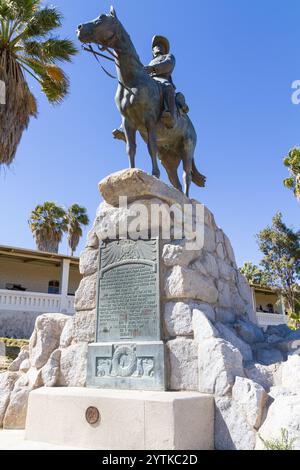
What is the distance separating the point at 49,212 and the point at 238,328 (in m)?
22.0

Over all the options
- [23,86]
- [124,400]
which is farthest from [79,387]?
[23,86]

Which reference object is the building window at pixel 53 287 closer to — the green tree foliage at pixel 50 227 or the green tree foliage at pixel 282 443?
the green tree foliage at pixel 50 227

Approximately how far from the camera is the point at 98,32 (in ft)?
14.6

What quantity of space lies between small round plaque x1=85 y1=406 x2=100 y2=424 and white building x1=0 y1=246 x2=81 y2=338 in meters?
12.4

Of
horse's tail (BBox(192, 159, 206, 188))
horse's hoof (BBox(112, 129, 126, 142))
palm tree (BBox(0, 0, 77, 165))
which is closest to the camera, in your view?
horse's hoof (BBox(112, 129, 126, 142))

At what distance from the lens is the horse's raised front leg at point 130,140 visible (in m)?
4.91

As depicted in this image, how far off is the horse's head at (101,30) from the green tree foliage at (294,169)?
15.5 meters

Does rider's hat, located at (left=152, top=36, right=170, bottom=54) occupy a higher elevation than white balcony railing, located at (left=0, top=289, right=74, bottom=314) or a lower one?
higher

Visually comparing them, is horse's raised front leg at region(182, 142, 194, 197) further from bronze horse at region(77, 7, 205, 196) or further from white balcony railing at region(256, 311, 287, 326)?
white balcony railing at region(256, 311, 287, 326)

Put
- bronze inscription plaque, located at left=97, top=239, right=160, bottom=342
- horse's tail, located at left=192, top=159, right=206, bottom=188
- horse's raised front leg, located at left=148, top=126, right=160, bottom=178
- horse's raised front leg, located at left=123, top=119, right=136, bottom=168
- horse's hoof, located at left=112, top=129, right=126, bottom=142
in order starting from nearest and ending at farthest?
1. bronze inscription plaque, located at left=97, top=239, right=160, bottom=342
2. horse's raised front leg, located at left=148, top=126, right=160, bottom=178
3. horse's raised front leg, located at left=123, top=119, right=136, bottom=168
4. horse's hoof, located at left=112, top=129, right=126, bottom=142
5. horse's tail, located at left=192, top=159, right=206, bottom=188

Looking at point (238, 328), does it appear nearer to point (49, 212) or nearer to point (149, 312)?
point (149, 312)

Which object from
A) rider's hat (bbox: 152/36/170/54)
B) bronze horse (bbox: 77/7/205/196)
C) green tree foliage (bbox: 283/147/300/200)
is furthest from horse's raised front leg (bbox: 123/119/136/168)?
green tree foliage (bbox: 283/147/300/200)

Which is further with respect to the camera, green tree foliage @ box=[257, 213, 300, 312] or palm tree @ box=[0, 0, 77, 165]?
green tree foliage @ box=[257, 213, 300, 312]

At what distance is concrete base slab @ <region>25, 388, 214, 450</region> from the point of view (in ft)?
9.28
